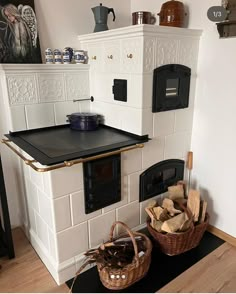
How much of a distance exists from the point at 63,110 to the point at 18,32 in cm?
49

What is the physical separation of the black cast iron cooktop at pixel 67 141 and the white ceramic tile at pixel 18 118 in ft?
0.09

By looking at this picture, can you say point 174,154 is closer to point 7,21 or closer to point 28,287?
point 28,287

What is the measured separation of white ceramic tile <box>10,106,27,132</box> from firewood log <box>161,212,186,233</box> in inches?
37.2

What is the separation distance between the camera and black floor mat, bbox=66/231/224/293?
125cm

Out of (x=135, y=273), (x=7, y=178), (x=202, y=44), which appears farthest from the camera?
(x=7, y=178)

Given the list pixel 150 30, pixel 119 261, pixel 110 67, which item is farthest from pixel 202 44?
pixel 119 261

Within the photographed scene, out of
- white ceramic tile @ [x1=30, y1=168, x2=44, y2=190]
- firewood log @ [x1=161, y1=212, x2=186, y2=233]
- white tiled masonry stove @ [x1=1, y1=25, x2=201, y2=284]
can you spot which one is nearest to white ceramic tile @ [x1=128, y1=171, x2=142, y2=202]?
white tiled masonry stove @ [x1=1, y1=25, x2=201, y2=284]

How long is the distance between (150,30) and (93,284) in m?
1.28

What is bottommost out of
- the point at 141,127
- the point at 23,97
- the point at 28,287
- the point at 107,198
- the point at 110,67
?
the point at 28,287

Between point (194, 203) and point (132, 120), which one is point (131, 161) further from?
point (194, 203)

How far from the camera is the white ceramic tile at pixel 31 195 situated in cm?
140

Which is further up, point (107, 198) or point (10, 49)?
point (10, 49)

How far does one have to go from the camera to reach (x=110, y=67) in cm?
151

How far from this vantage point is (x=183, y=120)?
161cm
